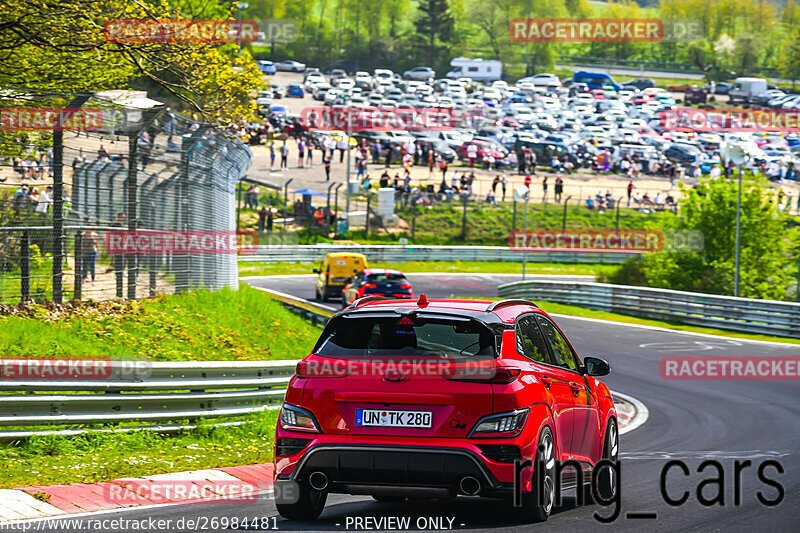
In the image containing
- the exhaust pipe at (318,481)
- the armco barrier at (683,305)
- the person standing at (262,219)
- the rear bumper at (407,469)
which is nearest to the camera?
the rear bumper at (407,469)

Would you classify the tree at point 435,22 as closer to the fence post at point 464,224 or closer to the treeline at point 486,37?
the treeline at point 486,37

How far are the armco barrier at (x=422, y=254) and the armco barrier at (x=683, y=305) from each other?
1733 centimetres

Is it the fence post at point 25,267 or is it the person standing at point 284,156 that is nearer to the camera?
the fence post at point 25,267

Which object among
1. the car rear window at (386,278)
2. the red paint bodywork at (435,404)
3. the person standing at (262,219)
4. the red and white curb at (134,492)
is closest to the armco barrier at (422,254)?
the person standing at (262,219)

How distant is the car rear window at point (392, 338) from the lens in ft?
23.5

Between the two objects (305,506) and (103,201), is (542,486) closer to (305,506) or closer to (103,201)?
(305,506)

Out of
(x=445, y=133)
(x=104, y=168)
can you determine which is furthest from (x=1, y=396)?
(x=445, y=133)

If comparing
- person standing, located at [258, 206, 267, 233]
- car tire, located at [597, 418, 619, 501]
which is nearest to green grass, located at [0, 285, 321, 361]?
car tire, located at [597, 418, 619, 501]

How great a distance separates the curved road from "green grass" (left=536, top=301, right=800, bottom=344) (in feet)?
7.40

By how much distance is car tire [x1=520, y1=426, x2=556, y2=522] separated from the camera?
701 centimetres

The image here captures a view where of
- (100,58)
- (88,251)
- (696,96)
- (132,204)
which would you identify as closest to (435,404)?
(88,251)

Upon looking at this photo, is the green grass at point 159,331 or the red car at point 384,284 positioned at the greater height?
the green grass at point 159,331

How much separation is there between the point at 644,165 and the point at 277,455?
2664 inches

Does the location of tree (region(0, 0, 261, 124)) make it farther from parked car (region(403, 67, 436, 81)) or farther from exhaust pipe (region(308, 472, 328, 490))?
parked car (region(403, 67, 436, 81))
